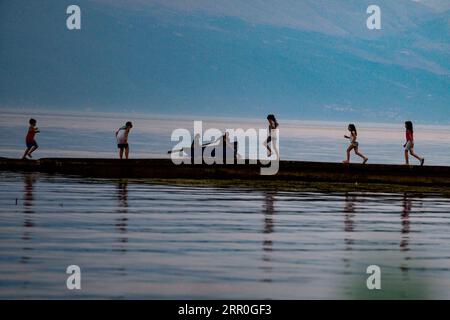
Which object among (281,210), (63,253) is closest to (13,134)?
(281,210)

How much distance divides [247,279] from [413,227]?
10043 millimetres

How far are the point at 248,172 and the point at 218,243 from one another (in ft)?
66.1

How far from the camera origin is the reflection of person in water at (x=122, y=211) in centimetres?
2633

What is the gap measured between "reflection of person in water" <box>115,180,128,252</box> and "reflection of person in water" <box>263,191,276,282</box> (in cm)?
264

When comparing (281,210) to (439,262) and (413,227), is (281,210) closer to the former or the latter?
(413,227)

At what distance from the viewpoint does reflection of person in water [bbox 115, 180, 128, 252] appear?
1037 inches

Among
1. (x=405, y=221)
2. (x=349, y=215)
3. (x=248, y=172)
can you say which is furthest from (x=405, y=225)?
(x=248, y=172)

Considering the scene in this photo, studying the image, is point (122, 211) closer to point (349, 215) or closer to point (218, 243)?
point (349, 215)

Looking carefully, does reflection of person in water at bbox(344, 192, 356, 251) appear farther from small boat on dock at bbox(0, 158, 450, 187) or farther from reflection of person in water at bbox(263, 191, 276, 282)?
small boat on dock at bbox(0, 158, 450, 187)

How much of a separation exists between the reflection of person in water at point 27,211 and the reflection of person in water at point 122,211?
1.78 m

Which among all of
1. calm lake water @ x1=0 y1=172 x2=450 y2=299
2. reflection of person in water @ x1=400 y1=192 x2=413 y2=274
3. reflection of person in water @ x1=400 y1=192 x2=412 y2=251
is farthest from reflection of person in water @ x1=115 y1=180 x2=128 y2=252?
reflection of person in water @ x1=400 y1=192 x2=412 y2=251

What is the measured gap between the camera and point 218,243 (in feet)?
84.2

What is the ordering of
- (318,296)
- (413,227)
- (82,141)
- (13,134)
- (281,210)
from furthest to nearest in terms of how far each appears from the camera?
1. (13,134)
2. (82,141)
3. (281,210)
4. (413,227)
5. (318,296)
